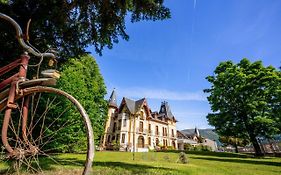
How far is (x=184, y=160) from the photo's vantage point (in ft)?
44.0

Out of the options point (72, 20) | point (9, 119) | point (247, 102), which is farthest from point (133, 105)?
point (9, 119)

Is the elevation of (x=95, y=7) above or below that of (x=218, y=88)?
below

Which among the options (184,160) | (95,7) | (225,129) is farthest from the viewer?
(225,129)

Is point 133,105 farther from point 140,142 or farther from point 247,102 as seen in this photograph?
point 247,102

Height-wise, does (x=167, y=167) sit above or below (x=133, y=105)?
below

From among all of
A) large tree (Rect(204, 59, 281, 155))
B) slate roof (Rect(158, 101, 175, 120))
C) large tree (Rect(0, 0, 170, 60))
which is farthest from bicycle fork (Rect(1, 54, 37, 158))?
slate roof (Rect(158, 101, 175, 120))

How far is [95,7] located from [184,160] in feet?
34.8

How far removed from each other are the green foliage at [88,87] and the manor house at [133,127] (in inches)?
701

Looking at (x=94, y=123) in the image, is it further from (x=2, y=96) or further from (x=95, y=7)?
(x=2, y=96)

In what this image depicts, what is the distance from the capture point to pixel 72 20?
23.5 ft

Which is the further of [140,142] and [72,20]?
[140,142]

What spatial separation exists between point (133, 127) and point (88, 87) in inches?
984

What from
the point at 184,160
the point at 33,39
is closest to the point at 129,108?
the point at 184,160

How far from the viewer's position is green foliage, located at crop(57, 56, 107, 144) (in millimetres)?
19531
